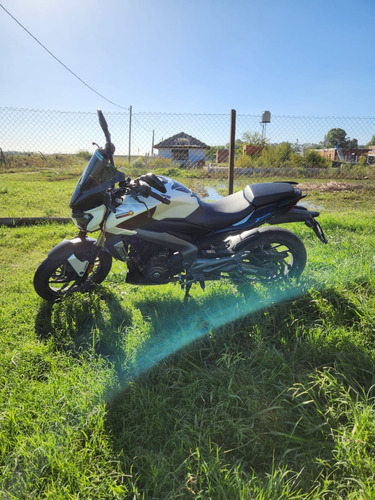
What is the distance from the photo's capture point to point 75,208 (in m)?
2.57

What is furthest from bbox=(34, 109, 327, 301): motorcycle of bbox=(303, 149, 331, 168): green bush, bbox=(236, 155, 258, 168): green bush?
bbox=(303, 149, 331, 168): green bush

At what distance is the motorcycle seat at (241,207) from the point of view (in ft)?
8.77

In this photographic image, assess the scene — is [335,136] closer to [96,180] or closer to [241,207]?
[241,207]

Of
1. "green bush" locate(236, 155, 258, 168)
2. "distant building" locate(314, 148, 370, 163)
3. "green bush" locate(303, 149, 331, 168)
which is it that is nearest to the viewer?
"green bush" locate(236, 155, 258, 168)

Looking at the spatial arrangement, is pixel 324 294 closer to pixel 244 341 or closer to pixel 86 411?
pixel 244 341

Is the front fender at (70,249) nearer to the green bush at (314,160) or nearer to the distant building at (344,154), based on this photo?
the green bush at (314,160)

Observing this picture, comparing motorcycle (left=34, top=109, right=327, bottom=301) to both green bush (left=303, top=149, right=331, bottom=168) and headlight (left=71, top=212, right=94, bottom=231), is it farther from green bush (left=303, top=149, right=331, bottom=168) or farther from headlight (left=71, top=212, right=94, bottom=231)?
green bush (left=303, top=149, right=331, bottom=168)

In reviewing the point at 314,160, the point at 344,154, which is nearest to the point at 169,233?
the point at 314,160

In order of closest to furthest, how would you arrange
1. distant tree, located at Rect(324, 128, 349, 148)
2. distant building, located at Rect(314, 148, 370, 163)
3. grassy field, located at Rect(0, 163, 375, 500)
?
grassy field, located at Rect(0, 163, 375, 500), distant tree, located at Rect(324, 128, 349, 148), distant building, located at Rect(314, 148, 370, 163)

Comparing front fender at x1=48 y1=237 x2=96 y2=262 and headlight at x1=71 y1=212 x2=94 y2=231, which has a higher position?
headlight at x1=71 y1=212 x2=94 y2=231

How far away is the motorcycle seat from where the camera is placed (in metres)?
2.67

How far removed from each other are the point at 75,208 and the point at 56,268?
1.75ft

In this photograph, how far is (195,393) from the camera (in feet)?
5.96

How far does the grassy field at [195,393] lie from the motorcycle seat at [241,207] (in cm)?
63
